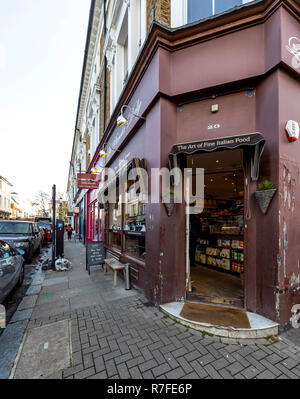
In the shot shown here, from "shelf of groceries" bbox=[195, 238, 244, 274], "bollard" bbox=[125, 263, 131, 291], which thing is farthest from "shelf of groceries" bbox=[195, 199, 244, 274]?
"bollard" bbox=[125, 263, 131, 291]

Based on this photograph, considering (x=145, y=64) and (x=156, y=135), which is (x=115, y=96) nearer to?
(x=145, y=64)

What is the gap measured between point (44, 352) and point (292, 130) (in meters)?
5.59

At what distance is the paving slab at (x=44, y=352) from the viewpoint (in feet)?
7.95

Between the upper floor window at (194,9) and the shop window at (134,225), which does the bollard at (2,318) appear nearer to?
the shop window at (134,225)

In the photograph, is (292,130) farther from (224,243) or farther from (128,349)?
(128,349)

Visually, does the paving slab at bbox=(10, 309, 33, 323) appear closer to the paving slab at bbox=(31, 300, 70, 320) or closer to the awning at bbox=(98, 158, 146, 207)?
the paving slab at bbox=(31, 300, 70, 320)

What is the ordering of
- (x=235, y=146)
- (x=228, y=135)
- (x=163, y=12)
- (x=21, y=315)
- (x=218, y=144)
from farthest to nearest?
1. (x=163, y=12)
2. (x=228, y=135)
3. (x=21, y=315)
4. (x=218, y=144)
5. (x=235, y=146)

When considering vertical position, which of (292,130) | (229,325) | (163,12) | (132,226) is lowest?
(229,325)

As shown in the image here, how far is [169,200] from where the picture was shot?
4.21 metres

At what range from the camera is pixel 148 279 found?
14.9 ft

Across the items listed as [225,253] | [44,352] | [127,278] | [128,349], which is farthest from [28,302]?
[225,253]

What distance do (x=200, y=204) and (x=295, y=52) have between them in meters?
5.72

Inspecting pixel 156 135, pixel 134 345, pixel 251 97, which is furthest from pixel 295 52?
pixel 134 345

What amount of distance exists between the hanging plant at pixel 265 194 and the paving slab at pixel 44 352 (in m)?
4.00
